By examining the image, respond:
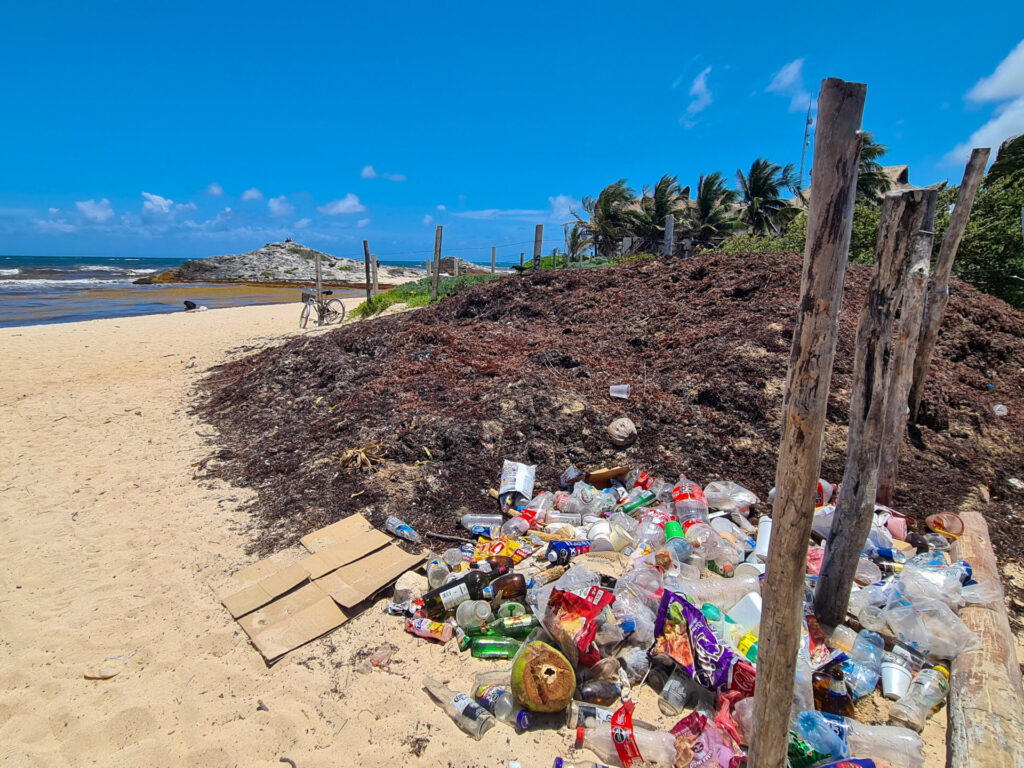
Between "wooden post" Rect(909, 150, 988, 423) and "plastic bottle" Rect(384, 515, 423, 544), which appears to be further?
"wooden post" Rect(909, 150, 988, 423)

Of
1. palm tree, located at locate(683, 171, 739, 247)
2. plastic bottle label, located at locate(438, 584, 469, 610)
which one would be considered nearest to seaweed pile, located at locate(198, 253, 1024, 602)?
plastic bottle label, located at locate(438, 584, 469, 610)

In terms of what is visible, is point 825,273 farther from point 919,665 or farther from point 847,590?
point 919,665

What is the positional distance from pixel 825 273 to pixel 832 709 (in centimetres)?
198

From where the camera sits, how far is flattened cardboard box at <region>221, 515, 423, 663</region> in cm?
279

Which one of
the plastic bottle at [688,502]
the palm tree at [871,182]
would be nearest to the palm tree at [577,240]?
the palm tree at [871,182]

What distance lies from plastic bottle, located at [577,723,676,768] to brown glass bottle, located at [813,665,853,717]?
73 cm

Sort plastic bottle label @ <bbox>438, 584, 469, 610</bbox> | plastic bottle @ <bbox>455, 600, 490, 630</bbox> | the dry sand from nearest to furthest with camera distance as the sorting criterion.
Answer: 1. the dry sand
2. plastic bottle @ <bbox>455, 600, 490, 630</bbox>
3. plastic bottle label @ <bbox>438, 584, 469, 610</bbox>

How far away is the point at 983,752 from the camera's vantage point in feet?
6.05

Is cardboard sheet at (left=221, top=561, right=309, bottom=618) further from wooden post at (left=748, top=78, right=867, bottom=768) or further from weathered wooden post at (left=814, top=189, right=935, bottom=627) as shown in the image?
weathered wooden post at (left=814, top=189, right=935, bottom=627)

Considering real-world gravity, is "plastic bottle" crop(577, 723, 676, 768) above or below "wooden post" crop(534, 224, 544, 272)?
below

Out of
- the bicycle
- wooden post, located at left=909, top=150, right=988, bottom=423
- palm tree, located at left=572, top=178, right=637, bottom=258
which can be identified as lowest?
the bicycle

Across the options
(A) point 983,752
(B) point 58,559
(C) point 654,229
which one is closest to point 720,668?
(A) point 983,752

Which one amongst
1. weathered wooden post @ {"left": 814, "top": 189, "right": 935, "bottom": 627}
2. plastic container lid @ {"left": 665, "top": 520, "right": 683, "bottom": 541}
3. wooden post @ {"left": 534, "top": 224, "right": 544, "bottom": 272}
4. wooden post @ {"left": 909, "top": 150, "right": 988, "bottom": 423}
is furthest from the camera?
wooden post @ {"left": 534, "top": 224, "right": 544, "bottom": 272}

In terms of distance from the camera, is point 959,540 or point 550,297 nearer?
point 959,540
